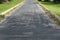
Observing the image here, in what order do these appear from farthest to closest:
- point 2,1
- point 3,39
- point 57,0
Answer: point 57,0, point 2,1, point 3,39

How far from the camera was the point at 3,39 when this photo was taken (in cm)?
1005

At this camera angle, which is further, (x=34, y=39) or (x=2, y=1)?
(x=2, y=1)

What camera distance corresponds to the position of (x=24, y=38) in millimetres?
10375

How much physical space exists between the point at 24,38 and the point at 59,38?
4.75 feet

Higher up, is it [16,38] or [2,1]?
[16,38]

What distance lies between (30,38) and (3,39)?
114 centimetres

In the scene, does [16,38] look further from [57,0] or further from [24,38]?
[57,0]

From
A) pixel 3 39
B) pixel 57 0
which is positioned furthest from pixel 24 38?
pixel 57 0

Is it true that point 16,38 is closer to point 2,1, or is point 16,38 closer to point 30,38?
point 30,38

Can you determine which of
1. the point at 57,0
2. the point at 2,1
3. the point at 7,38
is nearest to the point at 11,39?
the point at 7,38

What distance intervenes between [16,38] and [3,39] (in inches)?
23.2

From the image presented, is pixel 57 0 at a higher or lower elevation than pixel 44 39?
lower

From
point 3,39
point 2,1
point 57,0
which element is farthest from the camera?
point 57,0

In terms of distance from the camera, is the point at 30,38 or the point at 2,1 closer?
the point at 30,38
